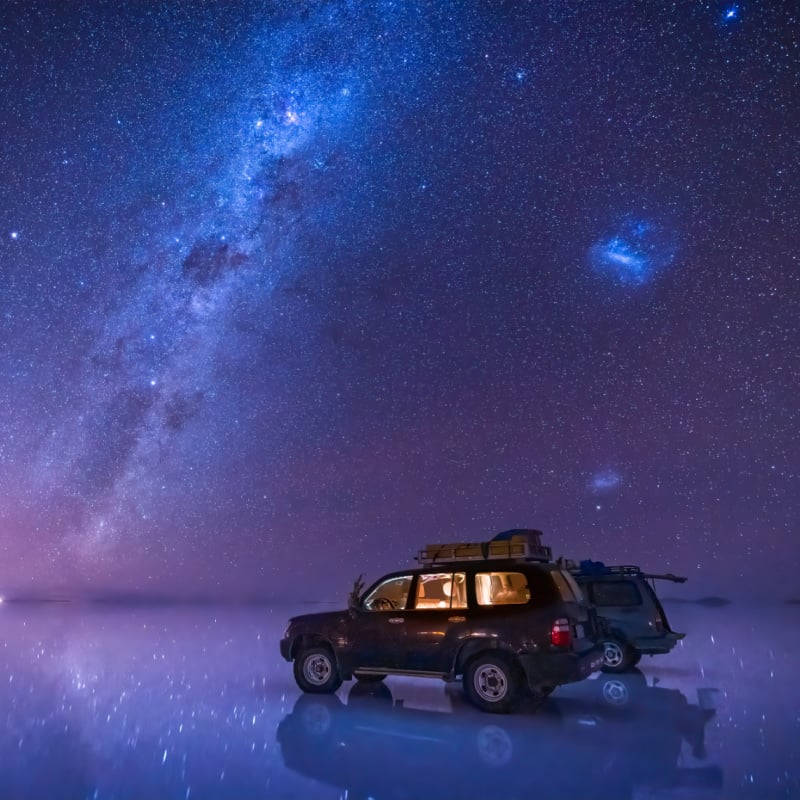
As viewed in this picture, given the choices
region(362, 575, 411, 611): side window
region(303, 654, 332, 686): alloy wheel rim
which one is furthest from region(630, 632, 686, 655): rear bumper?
region(303, 654, 332, 686): alloy wheel rim

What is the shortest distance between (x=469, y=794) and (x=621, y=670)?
8.36 m

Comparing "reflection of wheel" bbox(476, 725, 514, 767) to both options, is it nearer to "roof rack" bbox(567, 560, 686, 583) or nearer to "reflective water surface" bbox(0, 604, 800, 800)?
"reflective water surface" bbox(0, 604, 800, 800)

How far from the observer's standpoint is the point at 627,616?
500 inches

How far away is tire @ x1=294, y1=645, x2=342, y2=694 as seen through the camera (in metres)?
10.7

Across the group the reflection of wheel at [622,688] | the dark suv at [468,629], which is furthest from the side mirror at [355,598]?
the reflection of wheel at [622,688]

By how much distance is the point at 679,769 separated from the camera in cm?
639

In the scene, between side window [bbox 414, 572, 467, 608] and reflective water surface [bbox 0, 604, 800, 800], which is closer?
reflective water surface [bbox 0, 604, 800, 800]

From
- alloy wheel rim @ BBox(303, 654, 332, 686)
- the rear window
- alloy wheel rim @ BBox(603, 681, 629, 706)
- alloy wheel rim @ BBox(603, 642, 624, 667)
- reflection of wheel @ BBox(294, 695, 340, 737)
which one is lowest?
reflection of wheel @ BBox(294, 695, 340, 737)

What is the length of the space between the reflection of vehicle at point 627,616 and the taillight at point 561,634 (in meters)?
3.78

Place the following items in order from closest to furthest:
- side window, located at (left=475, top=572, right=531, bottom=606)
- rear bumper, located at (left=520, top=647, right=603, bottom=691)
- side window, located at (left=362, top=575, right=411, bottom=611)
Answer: rear bumper, located at (left=520, top=647, right=603, bottom=691)
side window, located at (left=475, top=572, right=531, bottom=606)
side window, located at (left=362, top=575, right=411, bottom=611)

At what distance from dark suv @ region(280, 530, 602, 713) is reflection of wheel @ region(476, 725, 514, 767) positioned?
0.98 m

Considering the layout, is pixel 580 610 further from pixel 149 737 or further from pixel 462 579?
pixel 149 737

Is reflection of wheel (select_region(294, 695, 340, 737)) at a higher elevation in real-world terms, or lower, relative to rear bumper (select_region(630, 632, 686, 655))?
lower

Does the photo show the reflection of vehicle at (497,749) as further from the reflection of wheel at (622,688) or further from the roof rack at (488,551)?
the roof rack at (488,551)
